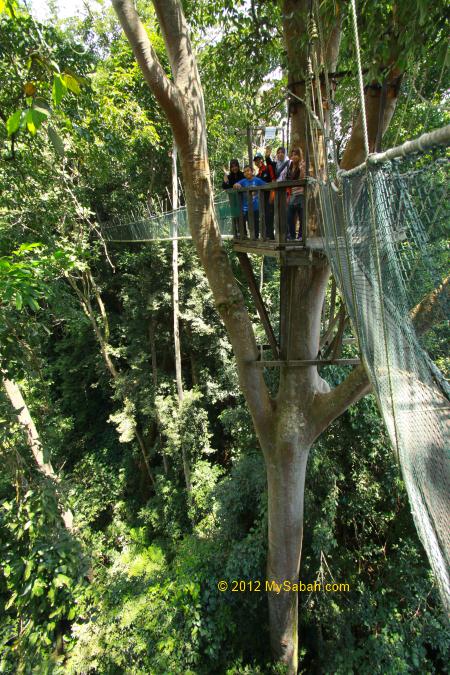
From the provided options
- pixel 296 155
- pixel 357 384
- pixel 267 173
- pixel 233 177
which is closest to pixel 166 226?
pixel 233 177

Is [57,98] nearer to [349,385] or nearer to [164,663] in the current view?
[349,385]

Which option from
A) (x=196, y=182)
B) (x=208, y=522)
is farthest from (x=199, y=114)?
(x=208, y=522)

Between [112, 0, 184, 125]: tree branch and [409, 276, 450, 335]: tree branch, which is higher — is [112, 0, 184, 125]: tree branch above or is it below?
above

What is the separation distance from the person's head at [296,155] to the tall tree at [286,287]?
0.12 metres

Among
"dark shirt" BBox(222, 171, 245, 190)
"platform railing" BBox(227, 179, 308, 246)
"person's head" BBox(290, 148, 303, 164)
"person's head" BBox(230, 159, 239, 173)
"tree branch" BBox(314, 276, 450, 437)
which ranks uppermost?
"person's head" BBox(230, 159, 239, 173)

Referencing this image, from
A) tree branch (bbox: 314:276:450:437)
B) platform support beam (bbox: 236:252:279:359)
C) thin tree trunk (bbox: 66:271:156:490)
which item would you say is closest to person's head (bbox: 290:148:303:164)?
platform support beam (bbox: 236:252:279:359)

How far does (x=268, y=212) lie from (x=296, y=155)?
52 centimetres

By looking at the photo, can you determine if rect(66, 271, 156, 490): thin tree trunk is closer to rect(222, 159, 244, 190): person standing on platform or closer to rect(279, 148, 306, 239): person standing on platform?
rect(222, 159, 244, 190): person standing on platform

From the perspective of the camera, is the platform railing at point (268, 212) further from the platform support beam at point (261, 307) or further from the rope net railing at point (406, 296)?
the rope net railing at point (406, 296)

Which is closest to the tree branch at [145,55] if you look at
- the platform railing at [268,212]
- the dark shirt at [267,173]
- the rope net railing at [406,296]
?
the platform railing at [268,212]

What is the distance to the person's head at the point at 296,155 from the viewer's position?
104 inches

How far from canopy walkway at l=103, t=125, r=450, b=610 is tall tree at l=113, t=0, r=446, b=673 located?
0.77 m

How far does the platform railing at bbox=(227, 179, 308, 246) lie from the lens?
214cm

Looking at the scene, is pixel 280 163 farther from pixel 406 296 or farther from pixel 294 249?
pixel 406 296
